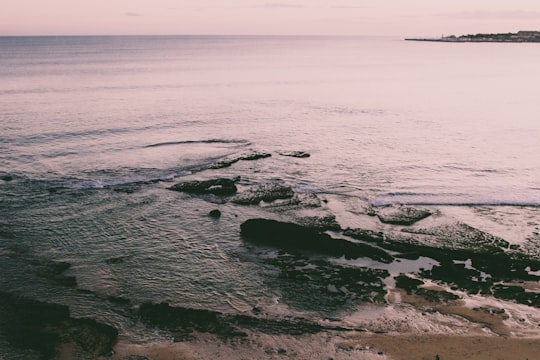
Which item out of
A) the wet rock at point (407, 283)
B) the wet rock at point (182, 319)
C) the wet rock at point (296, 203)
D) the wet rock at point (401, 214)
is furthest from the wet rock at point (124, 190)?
the wet rock at point (407, 283)

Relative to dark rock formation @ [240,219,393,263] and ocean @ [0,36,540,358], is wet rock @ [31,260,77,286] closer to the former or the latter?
ocean @ [0,36,540,358]

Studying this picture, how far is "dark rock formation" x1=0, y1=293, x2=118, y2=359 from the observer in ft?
45.2

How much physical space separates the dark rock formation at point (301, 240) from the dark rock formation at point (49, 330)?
8446mm

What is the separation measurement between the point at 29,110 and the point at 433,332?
181 ft

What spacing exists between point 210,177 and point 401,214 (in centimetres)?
1281

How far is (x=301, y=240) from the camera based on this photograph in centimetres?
2055

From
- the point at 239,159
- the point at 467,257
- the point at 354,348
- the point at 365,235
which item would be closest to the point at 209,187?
the point at 239,159

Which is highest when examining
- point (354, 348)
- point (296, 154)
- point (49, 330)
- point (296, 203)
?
point (296, 154)

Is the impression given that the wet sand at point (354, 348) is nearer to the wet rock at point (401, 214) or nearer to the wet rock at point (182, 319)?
the wet rock at point (182, 319)

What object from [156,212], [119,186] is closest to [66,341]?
[156,212]

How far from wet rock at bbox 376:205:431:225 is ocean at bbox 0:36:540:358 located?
0.66 meters

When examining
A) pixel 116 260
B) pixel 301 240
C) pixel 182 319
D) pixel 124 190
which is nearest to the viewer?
pixel 182 319

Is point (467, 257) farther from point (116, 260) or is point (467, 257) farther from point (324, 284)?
point (116, 260)

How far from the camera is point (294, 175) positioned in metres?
31.6
